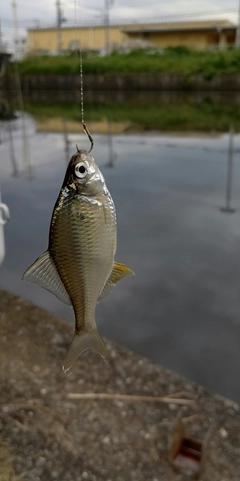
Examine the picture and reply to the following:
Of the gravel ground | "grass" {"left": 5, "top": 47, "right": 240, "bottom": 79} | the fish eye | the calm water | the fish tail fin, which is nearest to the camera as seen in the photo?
the fish eye

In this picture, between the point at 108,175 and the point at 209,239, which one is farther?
the point at 108,175

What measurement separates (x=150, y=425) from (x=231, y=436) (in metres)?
0.51

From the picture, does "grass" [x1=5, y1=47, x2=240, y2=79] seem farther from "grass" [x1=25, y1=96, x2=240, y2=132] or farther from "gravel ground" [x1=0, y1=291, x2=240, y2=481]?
"gravel ground" [x1=0, y1=291, x2=240, y2=481]

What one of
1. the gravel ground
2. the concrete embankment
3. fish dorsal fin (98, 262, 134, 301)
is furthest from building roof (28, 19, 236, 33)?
fish dorsal fin (98, 262, 134, 301)

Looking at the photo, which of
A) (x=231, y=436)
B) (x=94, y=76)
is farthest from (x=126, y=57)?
(x=231, y=436)

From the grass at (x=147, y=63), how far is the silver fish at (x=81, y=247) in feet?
73.9

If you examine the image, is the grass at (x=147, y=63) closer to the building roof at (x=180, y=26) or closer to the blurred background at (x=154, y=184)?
the blurred background at (x=154, y=184)

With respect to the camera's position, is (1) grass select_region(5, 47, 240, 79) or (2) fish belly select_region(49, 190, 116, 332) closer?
(2) fish belly select_region(49, 190, 116, 332)

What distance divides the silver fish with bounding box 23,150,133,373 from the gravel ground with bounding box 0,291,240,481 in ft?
5.84

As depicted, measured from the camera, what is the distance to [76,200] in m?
1.11

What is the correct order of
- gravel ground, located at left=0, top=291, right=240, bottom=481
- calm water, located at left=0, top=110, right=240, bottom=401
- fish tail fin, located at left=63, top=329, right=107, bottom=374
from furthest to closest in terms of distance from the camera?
calm water, located at left=0, top=110, right=240, bottom=401 → gravel ground, located at left=0, top=291, right=240, bottom=481 → fish tail fin, located at left=63, top=329, right=107, bottom=374

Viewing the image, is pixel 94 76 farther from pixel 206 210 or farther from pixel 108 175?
pixel 206 210

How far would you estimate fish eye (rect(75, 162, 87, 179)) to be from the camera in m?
1.09

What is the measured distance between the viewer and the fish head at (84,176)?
3.59 feet
